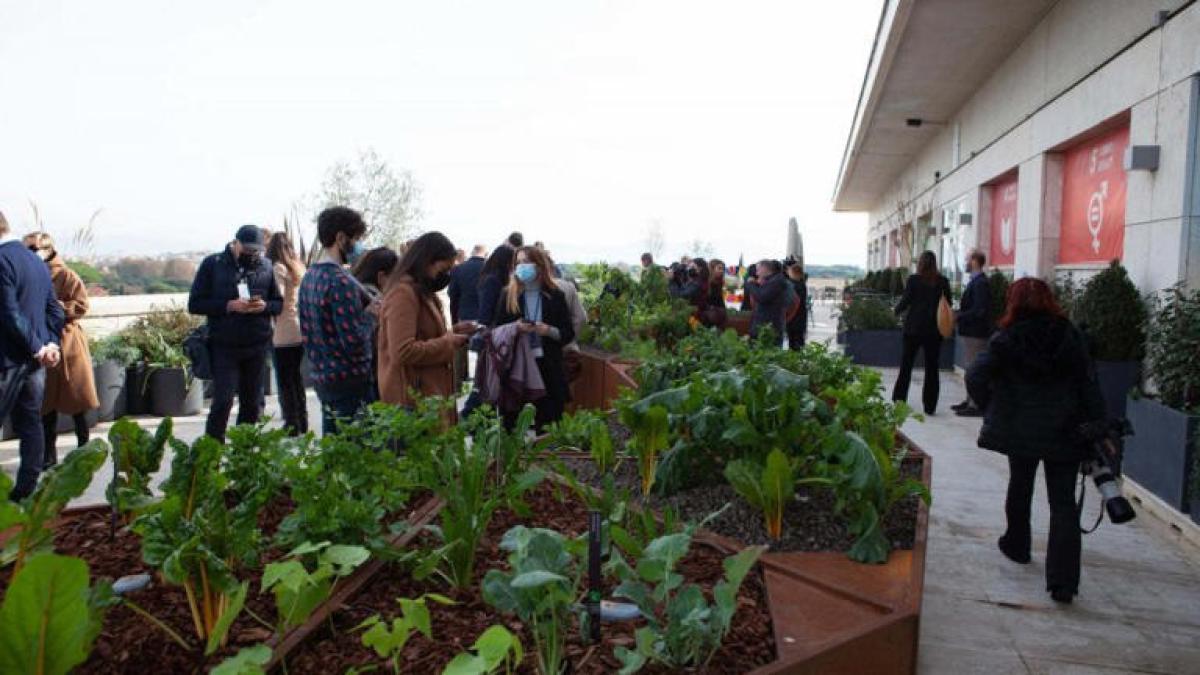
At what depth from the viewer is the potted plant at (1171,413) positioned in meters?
5.52

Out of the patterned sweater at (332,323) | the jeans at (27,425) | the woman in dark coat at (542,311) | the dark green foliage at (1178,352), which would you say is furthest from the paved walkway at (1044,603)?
the woman in dark coat at (542,311)

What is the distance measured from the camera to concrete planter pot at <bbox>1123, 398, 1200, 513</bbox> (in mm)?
5484

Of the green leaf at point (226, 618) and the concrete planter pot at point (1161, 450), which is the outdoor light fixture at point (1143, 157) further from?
the green leaf at point (226, 618)

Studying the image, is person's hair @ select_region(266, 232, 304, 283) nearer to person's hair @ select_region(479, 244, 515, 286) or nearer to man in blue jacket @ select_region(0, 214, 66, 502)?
person's hair @ select_region(479, 244, 515, 286)

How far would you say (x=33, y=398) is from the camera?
558 centimetres

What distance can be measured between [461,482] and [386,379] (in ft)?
6.13

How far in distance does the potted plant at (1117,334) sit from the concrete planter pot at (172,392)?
8.57 meters

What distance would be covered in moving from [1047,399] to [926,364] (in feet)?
17.4

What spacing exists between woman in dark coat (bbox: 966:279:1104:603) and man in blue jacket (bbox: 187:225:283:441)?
189 inches

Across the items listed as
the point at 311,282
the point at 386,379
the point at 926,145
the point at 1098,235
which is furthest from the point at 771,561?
the point at 926,145

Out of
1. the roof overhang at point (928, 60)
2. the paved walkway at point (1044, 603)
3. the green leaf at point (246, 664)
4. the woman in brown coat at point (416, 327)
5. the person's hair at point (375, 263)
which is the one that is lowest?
the paved walkway at point (1044, 603)

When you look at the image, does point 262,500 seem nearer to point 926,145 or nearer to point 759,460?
point 759,460

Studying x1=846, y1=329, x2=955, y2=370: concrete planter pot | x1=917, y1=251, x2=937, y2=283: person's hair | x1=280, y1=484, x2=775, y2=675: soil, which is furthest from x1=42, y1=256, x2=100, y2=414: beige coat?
x1=846, y1=329, x2=955, y2=370: concrete planter pot

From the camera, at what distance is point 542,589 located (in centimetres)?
222
